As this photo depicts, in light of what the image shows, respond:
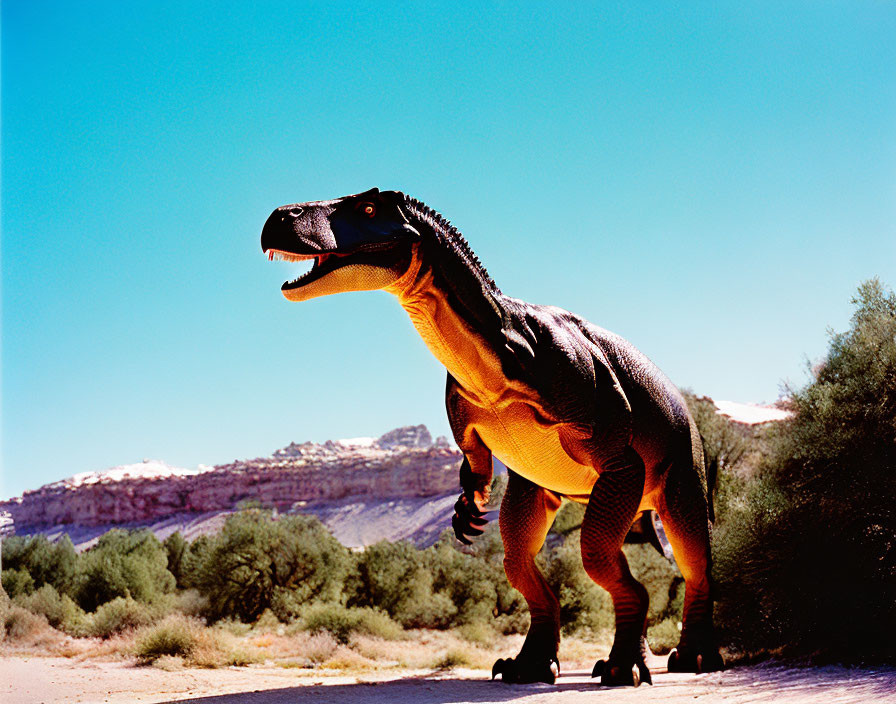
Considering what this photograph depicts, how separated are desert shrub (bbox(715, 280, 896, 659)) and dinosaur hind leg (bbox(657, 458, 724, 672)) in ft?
3.42

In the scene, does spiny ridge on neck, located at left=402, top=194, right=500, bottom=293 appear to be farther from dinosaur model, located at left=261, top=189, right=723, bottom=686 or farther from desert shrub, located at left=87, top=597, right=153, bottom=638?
desert shrub, located at left=87, top=597, right=153, bottom=638

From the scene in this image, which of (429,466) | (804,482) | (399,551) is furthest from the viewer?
(429,466)

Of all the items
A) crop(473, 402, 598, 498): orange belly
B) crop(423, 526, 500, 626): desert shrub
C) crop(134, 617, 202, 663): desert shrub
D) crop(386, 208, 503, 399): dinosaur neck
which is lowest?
crop(423, 526, 500, 626): desert shrub

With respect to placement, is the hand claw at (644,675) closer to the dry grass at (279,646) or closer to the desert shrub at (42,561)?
the dry grass at (279,646)

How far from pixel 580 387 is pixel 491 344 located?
2.56 ft

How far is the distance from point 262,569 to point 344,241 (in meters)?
10.9

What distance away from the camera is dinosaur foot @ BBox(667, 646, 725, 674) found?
19.6ft

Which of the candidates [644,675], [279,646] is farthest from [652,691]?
[279,646]

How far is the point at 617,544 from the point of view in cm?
514

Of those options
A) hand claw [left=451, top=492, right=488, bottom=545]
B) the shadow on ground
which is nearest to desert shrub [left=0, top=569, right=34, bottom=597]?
the shadow on ground

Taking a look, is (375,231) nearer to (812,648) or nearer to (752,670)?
(752,670)

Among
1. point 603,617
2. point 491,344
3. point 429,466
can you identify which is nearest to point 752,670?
point 491,344

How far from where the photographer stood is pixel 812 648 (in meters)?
6.44

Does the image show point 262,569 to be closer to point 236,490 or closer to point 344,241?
point 344,241
